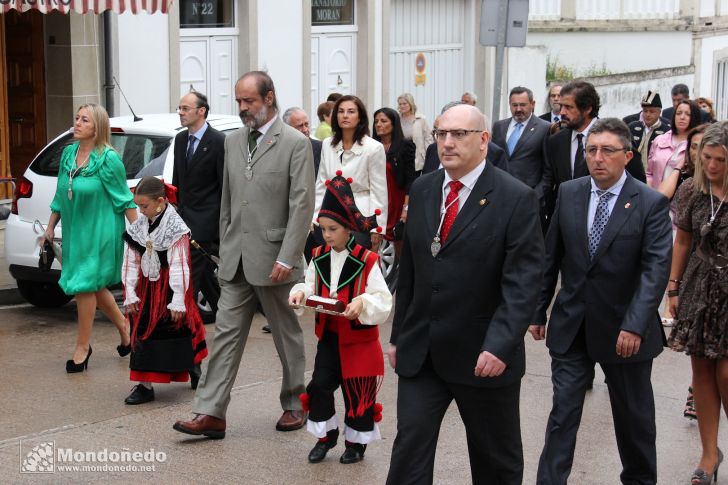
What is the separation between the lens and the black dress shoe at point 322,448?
685 centimetres

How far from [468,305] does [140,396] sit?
11.2 ft

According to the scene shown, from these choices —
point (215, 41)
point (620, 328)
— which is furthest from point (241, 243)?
point (215, 41)

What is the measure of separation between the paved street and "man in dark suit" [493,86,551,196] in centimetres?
211

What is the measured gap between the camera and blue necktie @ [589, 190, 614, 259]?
6.16m

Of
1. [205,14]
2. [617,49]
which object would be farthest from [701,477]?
[617,49]

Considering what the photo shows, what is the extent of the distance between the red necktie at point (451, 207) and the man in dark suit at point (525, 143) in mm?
5773

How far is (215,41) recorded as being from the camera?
59.2 feet

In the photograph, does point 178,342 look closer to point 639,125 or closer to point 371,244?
point 371,244

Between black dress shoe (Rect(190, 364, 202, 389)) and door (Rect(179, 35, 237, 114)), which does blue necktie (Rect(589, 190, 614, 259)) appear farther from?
door (Rect(179, 35, 237, 114))

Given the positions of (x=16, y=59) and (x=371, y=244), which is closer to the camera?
(x=371, y=244)

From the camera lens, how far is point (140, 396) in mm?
8062

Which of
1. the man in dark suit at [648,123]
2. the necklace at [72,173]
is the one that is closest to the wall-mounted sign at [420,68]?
the man in dark suit at [648,123]

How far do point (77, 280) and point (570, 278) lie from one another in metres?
3.98

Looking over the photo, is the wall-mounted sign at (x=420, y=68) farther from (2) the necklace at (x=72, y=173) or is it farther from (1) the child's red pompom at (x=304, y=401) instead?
(1) the child's red pompom at (x=304, y=401)
